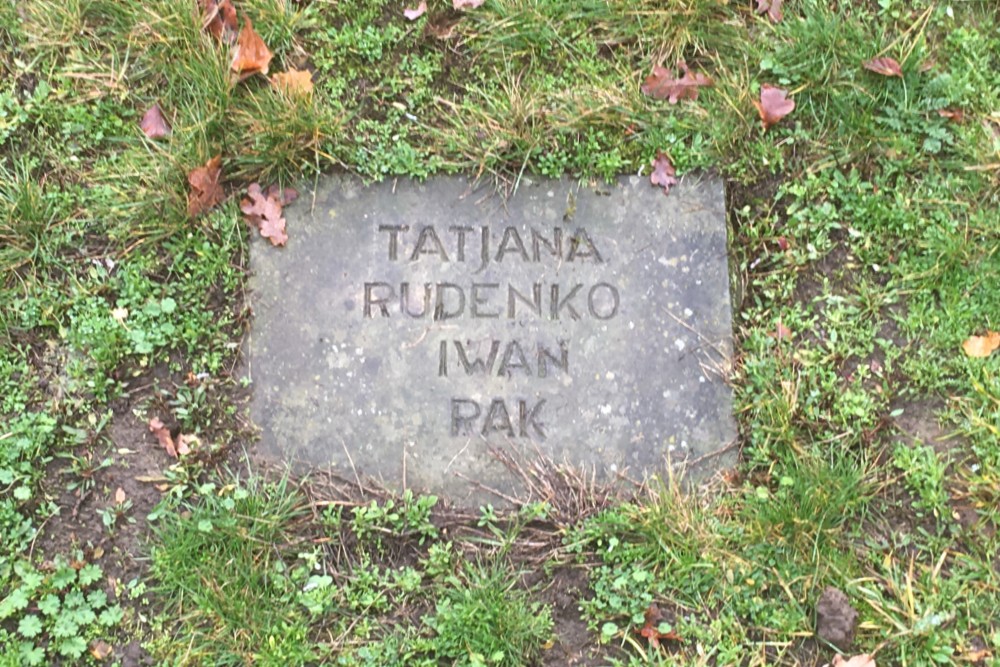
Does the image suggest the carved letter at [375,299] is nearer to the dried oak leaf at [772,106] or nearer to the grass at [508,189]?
the grass at [508,189]

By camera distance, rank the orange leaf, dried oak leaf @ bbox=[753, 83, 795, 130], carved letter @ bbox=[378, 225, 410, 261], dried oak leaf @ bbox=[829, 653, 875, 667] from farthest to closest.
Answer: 1. dried oak leaf @ bbox=[753, 83, 795, 130]
2. carved letter @ bbox=[378, 225, 410, 261]
3. the orange leaf
4. dried oak leaf @ bbox=[829, 653, 875, 667]

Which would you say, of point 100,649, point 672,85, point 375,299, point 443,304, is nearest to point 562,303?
point 443,304

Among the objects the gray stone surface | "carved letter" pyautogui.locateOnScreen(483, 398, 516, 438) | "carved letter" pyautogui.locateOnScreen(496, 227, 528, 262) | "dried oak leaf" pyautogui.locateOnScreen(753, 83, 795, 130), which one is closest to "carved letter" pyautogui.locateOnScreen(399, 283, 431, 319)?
the gray stone surface

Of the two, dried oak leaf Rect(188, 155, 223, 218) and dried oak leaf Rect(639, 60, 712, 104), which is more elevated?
dried oak leaf Rect(639, 60, 712, 104)

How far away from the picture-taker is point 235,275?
8.93 ft

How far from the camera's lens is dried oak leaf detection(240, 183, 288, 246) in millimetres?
2727

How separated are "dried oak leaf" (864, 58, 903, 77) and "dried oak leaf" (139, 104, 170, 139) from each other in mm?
2255

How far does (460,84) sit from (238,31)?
736 mm

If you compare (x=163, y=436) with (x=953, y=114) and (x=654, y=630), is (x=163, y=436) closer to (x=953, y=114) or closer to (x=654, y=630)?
(x=654, y=630)

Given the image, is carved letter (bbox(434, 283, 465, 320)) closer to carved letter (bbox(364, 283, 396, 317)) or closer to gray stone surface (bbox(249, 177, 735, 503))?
gray stone surface (bbox(249, 177, 735, 503))

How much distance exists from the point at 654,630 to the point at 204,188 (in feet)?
6.20

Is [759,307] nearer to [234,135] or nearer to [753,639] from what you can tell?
[753,639]

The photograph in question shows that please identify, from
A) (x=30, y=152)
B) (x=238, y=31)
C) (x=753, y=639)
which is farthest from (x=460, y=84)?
(x=753, y=639)

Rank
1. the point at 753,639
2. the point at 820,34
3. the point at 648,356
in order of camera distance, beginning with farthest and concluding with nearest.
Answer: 1. the point at 820,34
2. the point at 648,356
3. the point at 753,639
